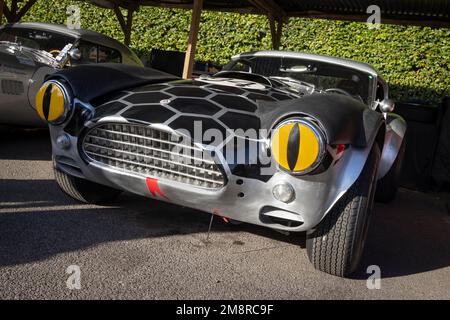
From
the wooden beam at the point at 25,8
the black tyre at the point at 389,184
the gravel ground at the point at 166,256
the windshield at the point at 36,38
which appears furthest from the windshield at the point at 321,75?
the wooden beam at the point at 25,8

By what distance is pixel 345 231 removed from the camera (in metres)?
2.23

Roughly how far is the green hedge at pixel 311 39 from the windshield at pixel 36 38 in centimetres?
576

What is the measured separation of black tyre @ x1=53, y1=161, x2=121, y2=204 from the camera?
2.95 metres

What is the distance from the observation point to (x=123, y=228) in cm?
278

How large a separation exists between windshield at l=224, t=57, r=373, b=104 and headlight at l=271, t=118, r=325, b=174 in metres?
1.70

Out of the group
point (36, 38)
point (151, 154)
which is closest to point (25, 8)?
point (36, 38)

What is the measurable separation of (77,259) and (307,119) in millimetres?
1370

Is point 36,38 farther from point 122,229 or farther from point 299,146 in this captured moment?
point 299,146

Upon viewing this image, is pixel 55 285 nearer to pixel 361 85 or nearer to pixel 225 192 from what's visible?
pixel 225 192

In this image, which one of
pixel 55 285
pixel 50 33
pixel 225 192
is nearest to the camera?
pixel 55 285

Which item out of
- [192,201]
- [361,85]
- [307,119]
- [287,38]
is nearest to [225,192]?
[192,201]

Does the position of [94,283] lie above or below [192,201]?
below

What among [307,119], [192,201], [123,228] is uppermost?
[307,119]

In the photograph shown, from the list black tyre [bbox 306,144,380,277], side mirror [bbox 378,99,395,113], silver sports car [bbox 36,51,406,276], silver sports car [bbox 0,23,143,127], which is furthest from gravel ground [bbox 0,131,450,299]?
silver sports car [bbox 0,23,143,127]
